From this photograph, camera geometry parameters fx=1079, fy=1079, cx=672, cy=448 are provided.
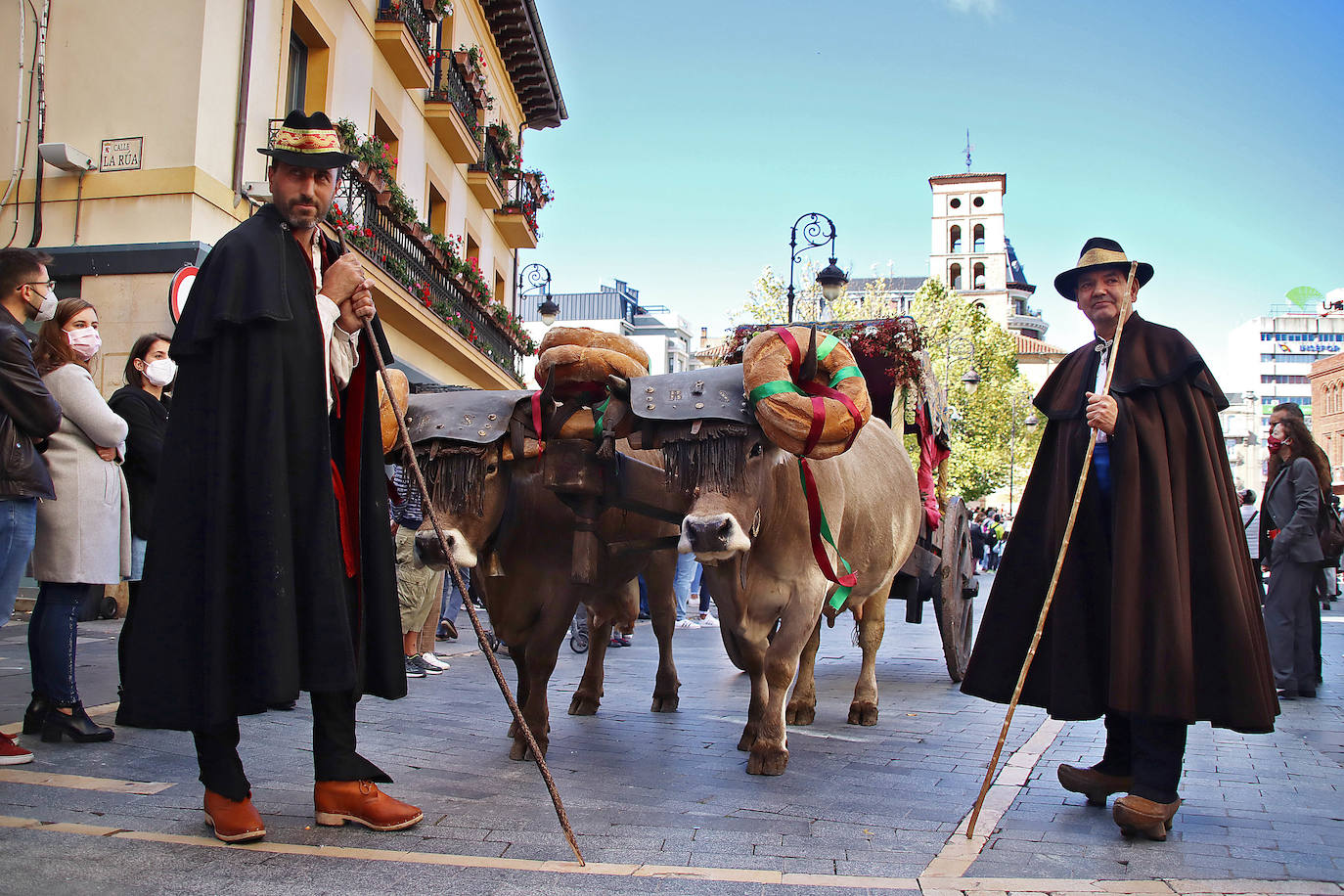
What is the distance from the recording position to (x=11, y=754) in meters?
4.22

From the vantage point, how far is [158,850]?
10.6ft

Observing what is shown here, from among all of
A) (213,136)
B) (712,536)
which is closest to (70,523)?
(712,536)

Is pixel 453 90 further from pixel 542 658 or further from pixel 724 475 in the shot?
pixel 724 475

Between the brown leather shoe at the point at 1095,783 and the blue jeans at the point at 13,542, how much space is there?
4397 millimetres

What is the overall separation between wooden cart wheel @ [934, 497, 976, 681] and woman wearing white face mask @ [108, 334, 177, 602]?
532 centimetres

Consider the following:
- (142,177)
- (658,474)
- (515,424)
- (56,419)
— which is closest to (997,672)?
(658,474)

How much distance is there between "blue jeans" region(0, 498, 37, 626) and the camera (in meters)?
4.55

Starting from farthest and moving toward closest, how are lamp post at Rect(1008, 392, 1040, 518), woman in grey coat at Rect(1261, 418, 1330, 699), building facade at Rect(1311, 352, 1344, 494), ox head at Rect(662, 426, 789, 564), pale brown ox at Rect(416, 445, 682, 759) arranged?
building facade at Rect(1311, 352, 1344, 494) → lamp post at Rect(1008, 392, 1040, 518) → woman in grey coat at Rect(1261, 418, 1330, 699) → pale brown ox at Rect(416, 445, 682, 759) → ox head at Rect(662, 426, 789, 564)

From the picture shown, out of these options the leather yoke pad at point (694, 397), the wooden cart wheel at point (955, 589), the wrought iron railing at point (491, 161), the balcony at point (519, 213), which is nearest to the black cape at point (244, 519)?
the leather yoke pad at point (694, 397)

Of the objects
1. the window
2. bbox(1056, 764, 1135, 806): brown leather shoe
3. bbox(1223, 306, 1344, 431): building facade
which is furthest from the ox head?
bbox(1223, 306, 1344, 431): building facade

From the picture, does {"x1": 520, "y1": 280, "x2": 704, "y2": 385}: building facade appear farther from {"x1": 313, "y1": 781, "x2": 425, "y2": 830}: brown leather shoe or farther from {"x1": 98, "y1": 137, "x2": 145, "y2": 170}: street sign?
{"x1": 313, "y1": 781, "x2": 425, "y2": 830}: brown leather shoe

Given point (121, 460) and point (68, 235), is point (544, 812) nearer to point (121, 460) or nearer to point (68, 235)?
point (121, 460)

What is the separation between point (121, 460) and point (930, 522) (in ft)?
19.2

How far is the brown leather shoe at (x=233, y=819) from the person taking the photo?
10.9ft
